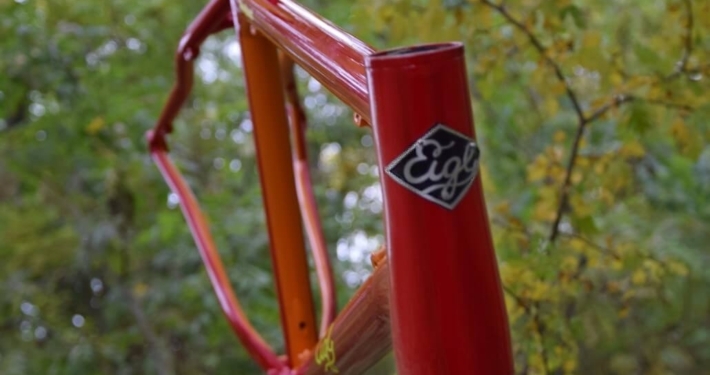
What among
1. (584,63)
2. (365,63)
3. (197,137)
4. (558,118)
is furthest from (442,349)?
(197,137)

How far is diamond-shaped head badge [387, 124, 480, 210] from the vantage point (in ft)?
1.14

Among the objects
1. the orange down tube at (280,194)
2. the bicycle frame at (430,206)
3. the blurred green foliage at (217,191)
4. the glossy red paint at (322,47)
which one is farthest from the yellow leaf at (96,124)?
the bicycle frame at (430,206)

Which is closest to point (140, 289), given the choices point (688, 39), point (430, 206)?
point (688, 39)

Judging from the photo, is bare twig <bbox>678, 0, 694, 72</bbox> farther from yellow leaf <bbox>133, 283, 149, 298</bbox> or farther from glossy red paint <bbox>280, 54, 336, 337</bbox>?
yellow leaf <bbox>133, 283, 149, 298</bbox>

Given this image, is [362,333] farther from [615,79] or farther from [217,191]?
[217,191]

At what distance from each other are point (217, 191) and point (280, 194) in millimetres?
1575

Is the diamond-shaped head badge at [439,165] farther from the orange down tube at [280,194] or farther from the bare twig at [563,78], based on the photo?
the bare twig at [563,78]

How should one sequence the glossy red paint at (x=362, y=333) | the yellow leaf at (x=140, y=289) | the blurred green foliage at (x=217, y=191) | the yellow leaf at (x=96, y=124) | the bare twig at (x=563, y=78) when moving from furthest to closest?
the yellow leaf at (x=140, y=289) → the yellow leaf at (x=96, y=124) → the blurred green foliage at (x=217, y=191) → the bare twig at (x=563, y=78) → the glossy red paint at (x=362, y=333)

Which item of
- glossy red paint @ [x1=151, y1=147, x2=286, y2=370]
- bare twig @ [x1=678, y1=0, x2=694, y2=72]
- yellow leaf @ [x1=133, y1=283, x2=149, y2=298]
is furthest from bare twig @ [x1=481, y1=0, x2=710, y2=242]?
yellow leaf @ [x1=133, y1=283, x2=149, y2=298]

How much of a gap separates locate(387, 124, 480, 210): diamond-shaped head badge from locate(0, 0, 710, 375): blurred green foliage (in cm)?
86

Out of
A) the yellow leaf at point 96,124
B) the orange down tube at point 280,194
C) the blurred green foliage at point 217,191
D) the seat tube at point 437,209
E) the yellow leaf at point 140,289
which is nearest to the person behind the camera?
the seat tube at point 437,209

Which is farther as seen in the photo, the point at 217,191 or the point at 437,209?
the point at 217,191

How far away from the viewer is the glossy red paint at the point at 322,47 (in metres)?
0.41

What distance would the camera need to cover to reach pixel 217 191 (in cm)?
231
